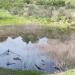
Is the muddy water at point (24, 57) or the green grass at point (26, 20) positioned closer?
the muddy water at point (24, 57)

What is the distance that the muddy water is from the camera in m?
29.9

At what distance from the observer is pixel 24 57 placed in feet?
111

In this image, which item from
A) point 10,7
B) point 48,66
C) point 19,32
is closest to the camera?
point 48,66

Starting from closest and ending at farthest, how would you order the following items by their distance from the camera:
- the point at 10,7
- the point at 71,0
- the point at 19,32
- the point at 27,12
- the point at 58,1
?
the point at 19,32
the point at 27,12
the point at 10,7
the point at 58,1
the point at 71,0

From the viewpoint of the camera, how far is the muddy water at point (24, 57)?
29855 mm

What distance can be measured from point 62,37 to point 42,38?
332cm

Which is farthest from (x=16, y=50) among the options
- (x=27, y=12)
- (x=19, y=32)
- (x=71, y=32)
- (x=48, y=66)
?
(x=27, y=12)

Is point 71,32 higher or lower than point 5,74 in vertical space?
lower

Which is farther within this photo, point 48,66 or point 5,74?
point 48,66

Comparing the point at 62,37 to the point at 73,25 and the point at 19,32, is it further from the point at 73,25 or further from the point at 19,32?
the point at 73,25

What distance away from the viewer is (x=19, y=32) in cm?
5425

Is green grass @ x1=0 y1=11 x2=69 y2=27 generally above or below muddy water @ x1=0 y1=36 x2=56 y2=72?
below

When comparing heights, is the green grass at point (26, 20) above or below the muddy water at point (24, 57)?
below

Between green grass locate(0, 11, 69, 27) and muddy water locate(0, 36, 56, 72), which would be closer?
muddy water locate(0, 36, 56, 72)
